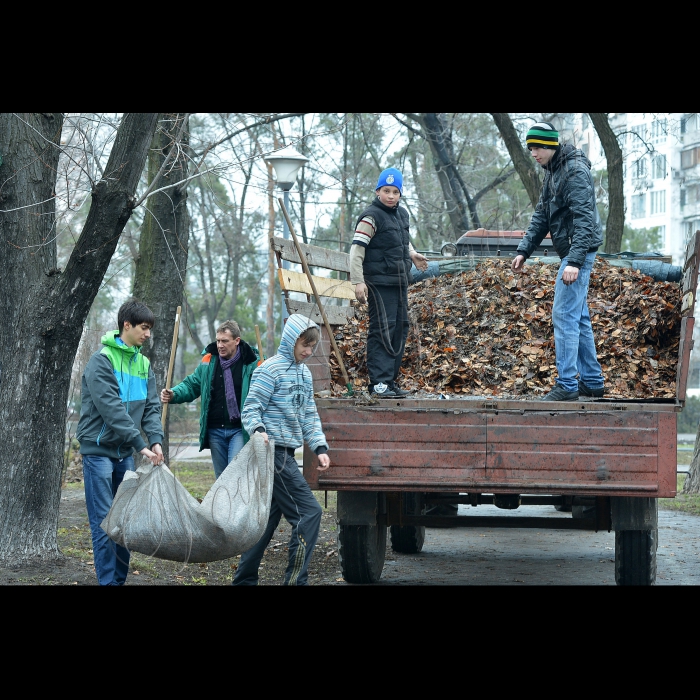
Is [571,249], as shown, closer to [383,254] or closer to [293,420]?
[383,254]

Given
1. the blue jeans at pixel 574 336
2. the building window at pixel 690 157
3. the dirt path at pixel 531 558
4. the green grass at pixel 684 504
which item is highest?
the building window at pixel 690 157

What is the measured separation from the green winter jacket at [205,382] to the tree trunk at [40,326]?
2.69 ft

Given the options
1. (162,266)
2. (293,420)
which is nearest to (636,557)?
(293,420)

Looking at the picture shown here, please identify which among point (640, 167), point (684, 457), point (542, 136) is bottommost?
point (684, 457)

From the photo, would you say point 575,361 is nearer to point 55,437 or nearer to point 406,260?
point 406,260

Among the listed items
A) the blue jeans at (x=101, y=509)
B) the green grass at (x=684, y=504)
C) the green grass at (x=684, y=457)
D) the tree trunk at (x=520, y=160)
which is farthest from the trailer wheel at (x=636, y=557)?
the green grass at (x=684, y=457)

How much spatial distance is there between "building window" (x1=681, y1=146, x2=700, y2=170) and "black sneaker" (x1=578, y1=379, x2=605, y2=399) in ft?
176

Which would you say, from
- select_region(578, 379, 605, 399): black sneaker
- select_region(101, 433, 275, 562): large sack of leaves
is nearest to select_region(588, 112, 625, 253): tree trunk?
select_region(578, 379, 605, 399): black sneaker

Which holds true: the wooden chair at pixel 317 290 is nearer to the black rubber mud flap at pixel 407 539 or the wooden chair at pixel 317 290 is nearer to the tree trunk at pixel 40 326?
the tree trunk at pixel 40 326

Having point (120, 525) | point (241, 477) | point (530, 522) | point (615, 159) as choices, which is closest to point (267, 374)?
point (241, 477)

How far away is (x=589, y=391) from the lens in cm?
628

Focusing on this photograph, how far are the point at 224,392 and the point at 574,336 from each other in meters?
2.43

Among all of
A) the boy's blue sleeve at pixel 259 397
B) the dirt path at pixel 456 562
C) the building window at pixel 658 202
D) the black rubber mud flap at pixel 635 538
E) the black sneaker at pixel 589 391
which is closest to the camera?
the boy's blue sleeve at pixel 259 397

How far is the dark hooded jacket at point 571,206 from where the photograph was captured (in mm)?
6059
